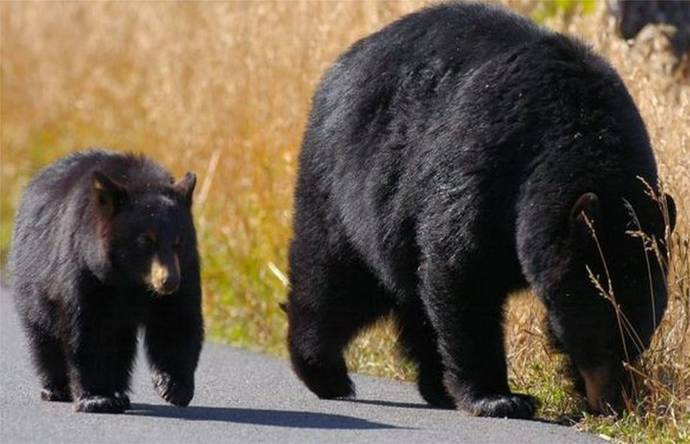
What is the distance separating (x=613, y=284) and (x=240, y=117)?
5.86m

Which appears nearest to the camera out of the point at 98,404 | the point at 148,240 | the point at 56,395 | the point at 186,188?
the point at 98,404

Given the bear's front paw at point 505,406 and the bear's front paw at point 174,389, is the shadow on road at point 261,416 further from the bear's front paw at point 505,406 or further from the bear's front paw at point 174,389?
the bear's front paw at point 505,406

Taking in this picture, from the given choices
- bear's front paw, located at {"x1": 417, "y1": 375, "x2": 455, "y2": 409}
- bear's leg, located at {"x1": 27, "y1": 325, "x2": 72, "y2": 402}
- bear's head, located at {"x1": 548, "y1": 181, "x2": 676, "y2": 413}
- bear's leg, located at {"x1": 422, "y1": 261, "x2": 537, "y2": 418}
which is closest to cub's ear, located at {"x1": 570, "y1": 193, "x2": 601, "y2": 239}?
bear's head, located at {"x1": 548, "y1": 181, "x2": 676, "y2": 413}

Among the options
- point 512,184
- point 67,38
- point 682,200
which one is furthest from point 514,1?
point 67,38

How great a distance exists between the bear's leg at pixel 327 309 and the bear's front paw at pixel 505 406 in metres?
1.04

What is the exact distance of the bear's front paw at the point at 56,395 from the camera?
837 centimetres

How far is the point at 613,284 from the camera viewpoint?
758 cm

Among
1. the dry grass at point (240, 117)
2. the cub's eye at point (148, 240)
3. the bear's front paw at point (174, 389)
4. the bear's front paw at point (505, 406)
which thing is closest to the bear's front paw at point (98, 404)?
the bear's front paw at point (174, 389)

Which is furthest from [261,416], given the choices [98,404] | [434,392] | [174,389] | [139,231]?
[434,392]

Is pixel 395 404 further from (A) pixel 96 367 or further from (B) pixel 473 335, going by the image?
(A) pixel 96 367

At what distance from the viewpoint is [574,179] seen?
25.0 feet

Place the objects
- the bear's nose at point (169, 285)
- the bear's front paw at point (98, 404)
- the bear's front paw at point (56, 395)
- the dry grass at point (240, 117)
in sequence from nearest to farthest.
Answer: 1. the bear's nose at point (169, 285)
2. the bear's front paw at point (98, 404)
3. the bear's front paw at point (56, 395)
4. the dry grass at point (240, 117)

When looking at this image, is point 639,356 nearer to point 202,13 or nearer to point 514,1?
point 514,1

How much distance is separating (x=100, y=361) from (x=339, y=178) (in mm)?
1528
